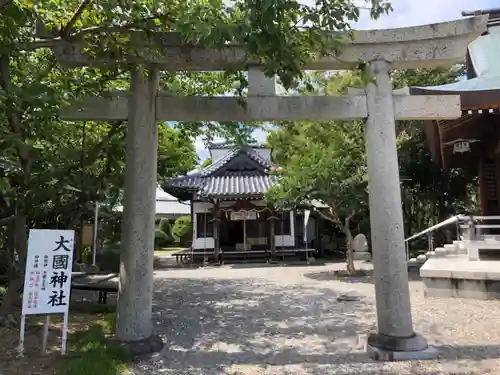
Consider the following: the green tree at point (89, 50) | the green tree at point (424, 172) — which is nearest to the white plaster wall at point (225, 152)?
the green tree at point (424, 172)

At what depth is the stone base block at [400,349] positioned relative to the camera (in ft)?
16.0

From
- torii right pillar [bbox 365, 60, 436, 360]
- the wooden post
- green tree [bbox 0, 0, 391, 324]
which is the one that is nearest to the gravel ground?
torii right pillar [bbox 365, 60, 436, 360]

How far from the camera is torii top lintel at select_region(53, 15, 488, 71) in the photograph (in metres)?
5.23

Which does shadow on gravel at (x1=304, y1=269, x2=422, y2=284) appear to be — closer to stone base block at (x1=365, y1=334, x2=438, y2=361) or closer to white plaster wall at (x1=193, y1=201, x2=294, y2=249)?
white plaster wall at (x1=193, y1=201, x2=294, y2=249)

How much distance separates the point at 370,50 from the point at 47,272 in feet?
16.4

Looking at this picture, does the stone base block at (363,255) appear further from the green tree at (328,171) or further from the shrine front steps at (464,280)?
the shrine front steps at (464,280)

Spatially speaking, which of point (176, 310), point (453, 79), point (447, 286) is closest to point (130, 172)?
point (176, 310)

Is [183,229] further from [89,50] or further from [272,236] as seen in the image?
[89,50]

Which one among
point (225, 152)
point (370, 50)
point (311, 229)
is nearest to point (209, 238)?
point (311, 229)

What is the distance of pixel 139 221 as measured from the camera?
5.26 metres

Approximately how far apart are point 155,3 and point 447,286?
26.6 feet

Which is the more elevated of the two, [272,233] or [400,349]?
[272,233]

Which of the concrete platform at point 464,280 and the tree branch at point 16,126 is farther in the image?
the concrete platform at point 464,280

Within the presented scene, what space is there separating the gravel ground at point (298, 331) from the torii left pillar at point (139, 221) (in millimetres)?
470
